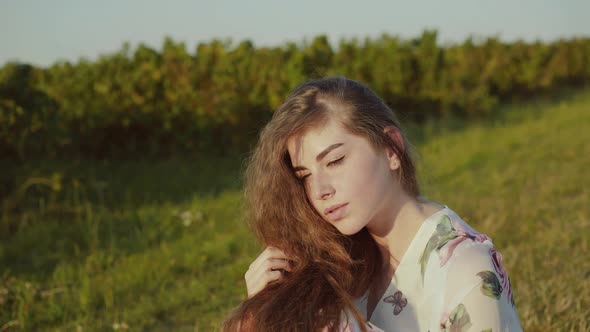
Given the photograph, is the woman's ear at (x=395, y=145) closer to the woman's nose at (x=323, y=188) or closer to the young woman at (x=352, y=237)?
the young woman at (x=352, y=237)

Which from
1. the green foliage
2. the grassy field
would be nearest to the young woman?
the grassy field

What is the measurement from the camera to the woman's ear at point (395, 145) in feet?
9.25

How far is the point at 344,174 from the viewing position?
8.78 feet

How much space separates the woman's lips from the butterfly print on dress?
413 mm

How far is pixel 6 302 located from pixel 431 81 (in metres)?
9.94

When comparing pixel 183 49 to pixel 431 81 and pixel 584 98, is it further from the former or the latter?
pixel 584 98

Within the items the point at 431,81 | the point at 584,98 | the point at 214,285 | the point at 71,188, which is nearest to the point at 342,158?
the point at 214,285

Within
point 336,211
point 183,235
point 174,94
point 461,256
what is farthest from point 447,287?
point 174,94

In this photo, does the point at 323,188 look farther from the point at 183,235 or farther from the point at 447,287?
the point at 183,235

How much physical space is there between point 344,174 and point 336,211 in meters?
0.16

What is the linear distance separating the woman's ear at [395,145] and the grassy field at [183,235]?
1.47ft

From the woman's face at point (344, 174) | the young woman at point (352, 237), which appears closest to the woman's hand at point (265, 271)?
the young woman at point (352, 237)

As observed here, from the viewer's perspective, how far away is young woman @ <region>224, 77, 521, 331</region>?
7.98 feet

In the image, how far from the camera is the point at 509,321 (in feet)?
A: 7.63
